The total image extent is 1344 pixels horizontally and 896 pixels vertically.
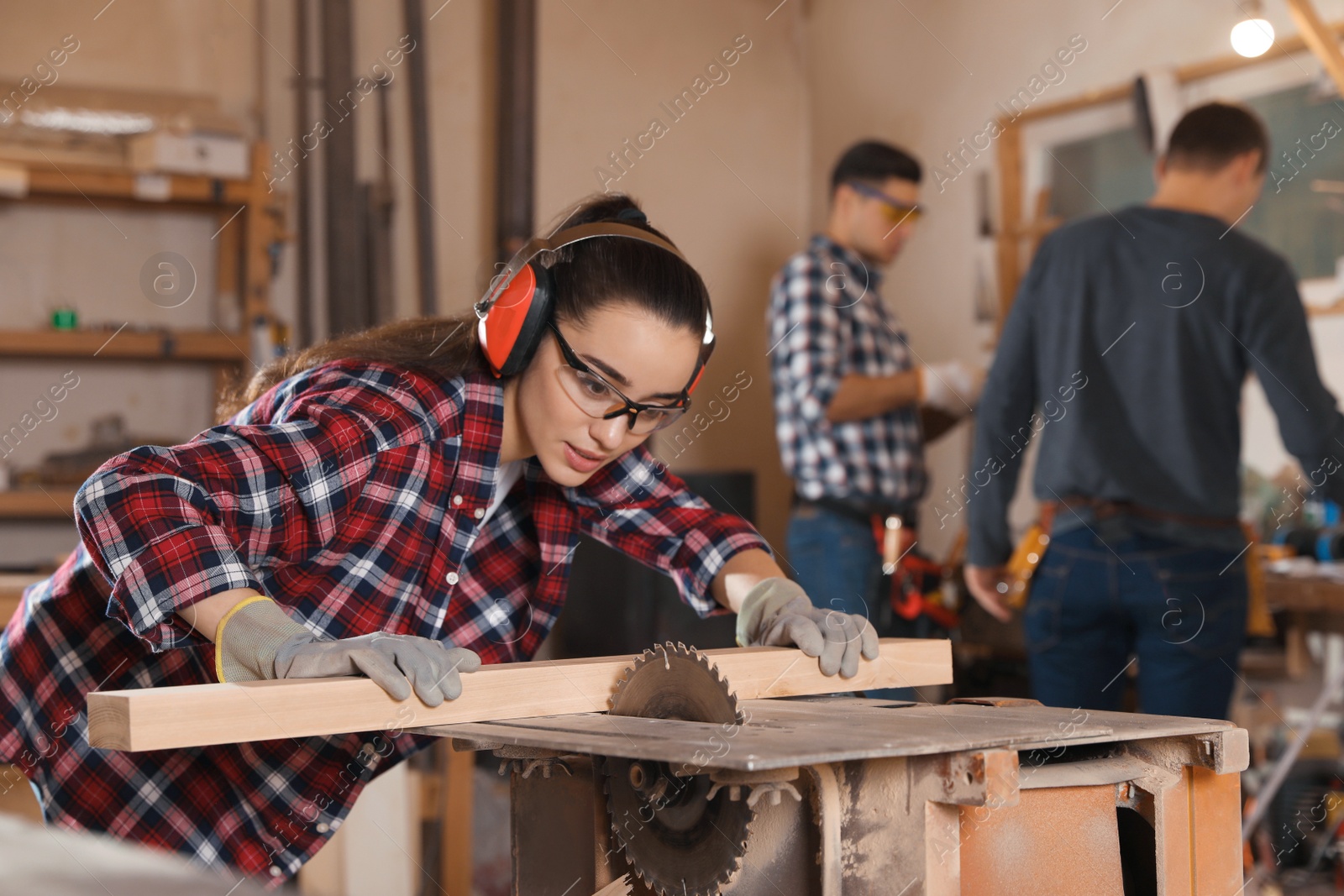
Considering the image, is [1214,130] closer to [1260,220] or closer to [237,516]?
[1260,220]

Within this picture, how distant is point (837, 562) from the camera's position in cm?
323

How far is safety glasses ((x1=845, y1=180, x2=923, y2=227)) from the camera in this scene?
11.6ft

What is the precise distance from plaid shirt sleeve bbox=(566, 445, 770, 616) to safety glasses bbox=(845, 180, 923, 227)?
1892 millimetres

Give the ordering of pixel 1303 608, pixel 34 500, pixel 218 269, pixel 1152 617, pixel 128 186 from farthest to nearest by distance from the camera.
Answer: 1. pixel 218 269
2. pixel 128 186
3. pixel 34 500
4. pixel 1303 608
5. pixel 1152 617

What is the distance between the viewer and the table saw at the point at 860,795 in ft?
3.74

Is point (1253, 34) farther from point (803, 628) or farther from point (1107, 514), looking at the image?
point (803, 628)

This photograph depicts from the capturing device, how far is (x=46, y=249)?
4.05 metres

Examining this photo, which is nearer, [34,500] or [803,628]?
[803,628]

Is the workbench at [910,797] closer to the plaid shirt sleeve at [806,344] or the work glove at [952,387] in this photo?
the plaid shirt sleeve at [806,344]

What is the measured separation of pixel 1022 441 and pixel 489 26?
2.85 meters

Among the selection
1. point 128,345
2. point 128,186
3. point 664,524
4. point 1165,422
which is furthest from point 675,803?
point 128,186

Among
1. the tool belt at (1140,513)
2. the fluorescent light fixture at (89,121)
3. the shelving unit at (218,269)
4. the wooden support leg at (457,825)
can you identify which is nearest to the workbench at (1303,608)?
the tool belt at (1140,513)

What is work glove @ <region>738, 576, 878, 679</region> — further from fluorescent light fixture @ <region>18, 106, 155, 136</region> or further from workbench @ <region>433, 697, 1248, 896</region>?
fluorescent light fixture @ <region>18, 106, 155, 136</region>

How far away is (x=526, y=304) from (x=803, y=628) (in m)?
0.54
